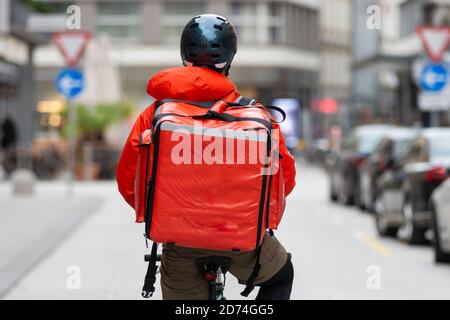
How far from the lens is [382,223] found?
18875 millimetres

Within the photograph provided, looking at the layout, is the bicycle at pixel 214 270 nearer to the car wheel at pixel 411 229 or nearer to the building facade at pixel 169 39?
the car wheel at pixel 411 229

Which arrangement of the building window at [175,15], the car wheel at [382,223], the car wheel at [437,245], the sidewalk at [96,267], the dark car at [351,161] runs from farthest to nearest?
the building window at [175,15]
the dark car at [351,161]
the car wheel at [382,223]
the car wheel at [437,245]
the sidewalk at [96,267]

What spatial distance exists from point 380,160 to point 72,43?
734 cm

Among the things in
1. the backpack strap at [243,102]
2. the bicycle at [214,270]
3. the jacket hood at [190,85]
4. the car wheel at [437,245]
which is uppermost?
the jacket hood at [190,85]

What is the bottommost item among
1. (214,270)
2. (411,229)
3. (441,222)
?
(411,229)

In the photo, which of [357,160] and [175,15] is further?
[175,15]

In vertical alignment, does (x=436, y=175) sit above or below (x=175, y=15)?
below

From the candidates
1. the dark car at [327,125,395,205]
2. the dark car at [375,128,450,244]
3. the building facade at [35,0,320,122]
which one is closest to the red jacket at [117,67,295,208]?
the dark car at [375,128,450,244]

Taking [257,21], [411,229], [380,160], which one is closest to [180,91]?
[411,229]

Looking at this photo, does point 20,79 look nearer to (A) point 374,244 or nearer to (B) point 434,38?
(B) point 434,38

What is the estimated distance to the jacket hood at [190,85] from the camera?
5.25 m

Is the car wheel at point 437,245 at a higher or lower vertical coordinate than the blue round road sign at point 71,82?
lower

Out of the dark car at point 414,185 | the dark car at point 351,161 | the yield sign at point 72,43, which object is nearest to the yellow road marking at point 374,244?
the dark car at point 414,185

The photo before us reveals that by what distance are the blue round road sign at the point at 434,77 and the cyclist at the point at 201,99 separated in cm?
1996
